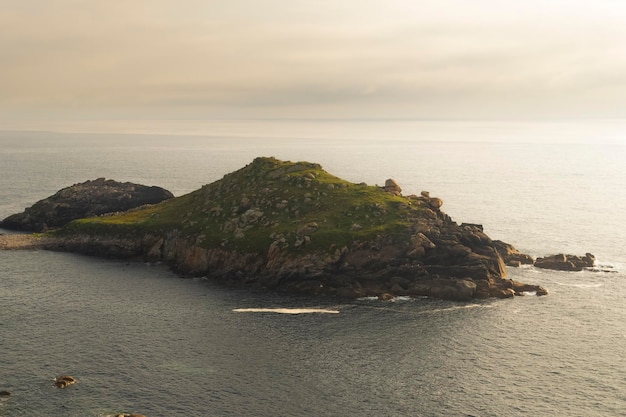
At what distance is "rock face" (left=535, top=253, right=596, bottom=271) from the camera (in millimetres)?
158750

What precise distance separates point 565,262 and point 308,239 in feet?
221

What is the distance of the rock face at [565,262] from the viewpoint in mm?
158750

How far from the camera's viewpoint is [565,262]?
15962cm

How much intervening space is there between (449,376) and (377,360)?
11.8 meters

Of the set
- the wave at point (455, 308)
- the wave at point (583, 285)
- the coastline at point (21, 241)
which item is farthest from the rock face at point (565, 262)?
the coastline at point (21, 241)

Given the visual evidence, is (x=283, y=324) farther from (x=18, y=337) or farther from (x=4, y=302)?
Answer: (x=4, y=302)

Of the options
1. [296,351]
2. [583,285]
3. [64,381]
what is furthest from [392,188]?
[64,381]

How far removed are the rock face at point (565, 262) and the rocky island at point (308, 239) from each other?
6.80 meters

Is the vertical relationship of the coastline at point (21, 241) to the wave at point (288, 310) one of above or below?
above

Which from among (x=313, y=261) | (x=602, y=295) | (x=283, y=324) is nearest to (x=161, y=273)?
(x=313, y=261)

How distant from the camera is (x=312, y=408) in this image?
83688mm

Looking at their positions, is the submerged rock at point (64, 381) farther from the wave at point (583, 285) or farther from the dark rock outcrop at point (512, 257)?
the dark rock outcrop at point (512, 257)

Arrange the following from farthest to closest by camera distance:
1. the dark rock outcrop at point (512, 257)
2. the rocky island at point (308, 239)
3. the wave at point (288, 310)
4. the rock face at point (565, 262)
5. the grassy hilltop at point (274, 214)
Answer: the dark rock outcrop at point (512, 257), the rock face at point (565, 262), the grassy hilltop at point (274, 214), the rocky island at point (308, 239), the wave at point (288, 310)

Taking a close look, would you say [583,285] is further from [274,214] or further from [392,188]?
[274,214]
